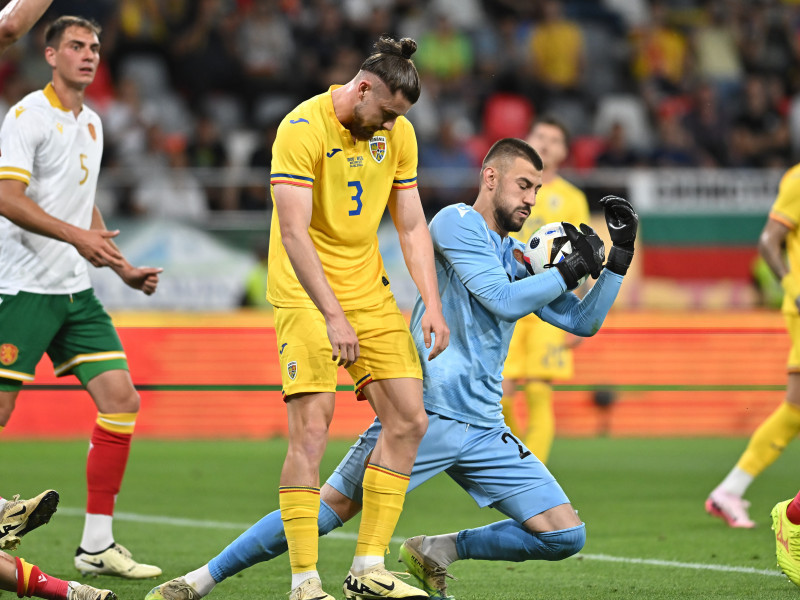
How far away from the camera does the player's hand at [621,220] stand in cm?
525

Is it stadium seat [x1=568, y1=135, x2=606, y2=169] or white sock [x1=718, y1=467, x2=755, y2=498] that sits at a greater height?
stadium seat [x1=568, y1=135, x2=606, y2=169]

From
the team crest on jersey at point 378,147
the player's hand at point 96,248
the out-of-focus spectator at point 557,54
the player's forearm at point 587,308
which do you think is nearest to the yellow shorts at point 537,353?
the player's forearm at point 587,308

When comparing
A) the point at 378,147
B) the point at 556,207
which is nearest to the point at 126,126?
the point at 556,207

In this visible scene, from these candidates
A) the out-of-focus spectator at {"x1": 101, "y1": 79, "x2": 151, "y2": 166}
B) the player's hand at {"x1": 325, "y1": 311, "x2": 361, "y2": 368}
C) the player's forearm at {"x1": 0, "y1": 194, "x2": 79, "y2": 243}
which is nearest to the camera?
the player's hand at {"x1": 325, "y1": 311, "x2": 361, "y2": 368}

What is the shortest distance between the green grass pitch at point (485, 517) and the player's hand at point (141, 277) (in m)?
1.48

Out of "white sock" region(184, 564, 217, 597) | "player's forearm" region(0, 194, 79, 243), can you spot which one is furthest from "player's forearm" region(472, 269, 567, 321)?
"player's forearm" region(0, 194, 79, 243)

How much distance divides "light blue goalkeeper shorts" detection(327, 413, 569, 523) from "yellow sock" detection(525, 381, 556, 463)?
2.87 metres

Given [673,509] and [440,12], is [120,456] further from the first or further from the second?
[440,12]

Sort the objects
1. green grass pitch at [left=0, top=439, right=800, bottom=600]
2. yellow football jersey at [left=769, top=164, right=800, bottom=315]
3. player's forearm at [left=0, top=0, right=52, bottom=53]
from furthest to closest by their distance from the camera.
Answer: yellow football jersey at [left=769, top=164, right=800, bottom=315] → green grass pitch at [left=0, top=439, right=800, bottom=600] → player's forearm at [left=0, top=0, right=52, bottom=53]

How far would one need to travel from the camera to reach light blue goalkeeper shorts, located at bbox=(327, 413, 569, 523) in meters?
5.23

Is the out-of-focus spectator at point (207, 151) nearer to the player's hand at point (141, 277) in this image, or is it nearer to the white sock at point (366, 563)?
the player's hand at point (141, 277)

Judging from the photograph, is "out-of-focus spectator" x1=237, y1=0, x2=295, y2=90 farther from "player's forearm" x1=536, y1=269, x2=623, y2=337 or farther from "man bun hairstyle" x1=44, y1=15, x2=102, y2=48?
"player's forearm" x1=536, y1=269, x2=623, y2=337

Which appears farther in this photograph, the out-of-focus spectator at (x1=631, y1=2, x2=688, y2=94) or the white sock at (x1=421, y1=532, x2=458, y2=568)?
the out-of-focus spectator at (x1=631, y1=2, x2=688, y2=94)

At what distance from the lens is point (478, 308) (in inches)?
213
